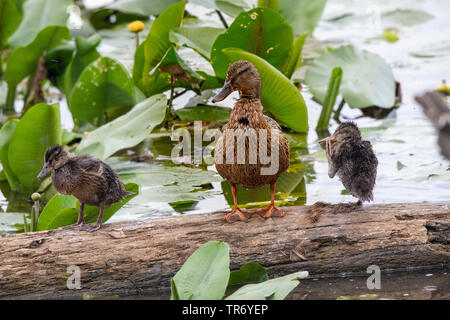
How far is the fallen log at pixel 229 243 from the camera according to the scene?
4383mm

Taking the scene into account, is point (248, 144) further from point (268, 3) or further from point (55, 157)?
point (268, 3)

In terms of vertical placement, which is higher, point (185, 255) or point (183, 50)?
point (183, 50)

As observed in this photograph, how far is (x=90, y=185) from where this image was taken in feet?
15.2

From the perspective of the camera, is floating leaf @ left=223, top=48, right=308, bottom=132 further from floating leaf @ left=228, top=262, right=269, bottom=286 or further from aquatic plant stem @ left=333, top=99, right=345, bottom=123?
floating leaf @ left=228, top=262, right=269, bottom=286

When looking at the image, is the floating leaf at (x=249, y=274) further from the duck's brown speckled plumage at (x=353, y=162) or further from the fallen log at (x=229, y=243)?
the duck's brown speckled plumage at (x=353, y=162)

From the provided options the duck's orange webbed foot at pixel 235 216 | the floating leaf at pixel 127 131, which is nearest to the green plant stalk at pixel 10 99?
the floating leaf at pixel 127 131

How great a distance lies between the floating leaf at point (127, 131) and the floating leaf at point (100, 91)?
1110mm

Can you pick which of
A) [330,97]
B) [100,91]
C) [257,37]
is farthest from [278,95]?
[100,91]

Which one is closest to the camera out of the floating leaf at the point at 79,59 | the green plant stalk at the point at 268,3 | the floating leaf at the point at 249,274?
the floating leaf at the point at 249,274

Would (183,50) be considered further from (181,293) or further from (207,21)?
(181,293)

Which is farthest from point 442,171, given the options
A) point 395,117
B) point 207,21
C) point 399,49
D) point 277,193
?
point 399,49

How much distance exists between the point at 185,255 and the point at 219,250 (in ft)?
1.75

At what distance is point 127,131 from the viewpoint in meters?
5.91

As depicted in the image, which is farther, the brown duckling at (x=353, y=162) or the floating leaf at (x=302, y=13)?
the floating leaf at (x=302, y=13)
